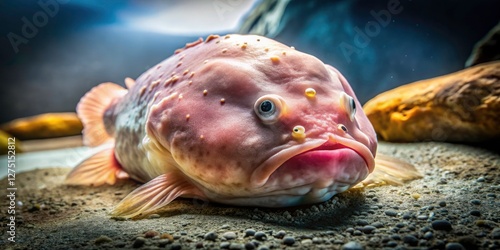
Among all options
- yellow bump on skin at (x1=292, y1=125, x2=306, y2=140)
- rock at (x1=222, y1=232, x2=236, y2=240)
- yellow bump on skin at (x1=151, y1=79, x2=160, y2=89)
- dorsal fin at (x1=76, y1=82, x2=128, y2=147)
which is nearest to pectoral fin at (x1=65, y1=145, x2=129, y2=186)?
dorsal fin at (x1=76, y1=82, x2=128, y2=147)

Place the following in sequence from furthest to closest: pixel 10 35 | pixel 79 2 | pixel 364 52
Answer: pixel 10 35
pixel 364 52
pixel 79 2

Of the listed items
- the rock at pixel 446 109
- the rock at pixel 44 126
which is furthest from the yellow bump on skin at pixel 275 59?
the rock at pixel 44 126

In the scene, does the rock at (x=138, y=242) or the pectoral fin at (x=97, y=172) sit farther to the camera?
the pectoral fin at (x=97, y=172)

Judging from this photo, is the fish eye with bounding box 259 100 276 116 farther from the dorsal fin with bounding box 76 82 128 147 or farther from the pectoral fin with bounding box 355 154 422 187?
the dorsal fin with bounding box 76 82 128 147

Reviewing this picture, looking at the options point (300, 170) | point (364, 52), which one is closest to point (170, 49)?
point (364, 52)

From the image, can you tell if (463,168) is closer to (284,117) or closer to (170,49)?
(284,117)

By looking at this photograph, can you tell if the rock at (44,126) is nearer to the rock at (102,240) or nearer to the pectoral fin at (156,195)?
the pectoral fin at (156,195)

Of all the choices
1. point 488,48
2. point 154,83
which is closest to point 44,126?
point 154,83

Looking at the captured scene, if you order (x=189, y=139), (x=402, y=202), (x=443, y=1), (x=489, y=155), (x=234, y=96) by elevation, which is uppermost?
(x=443, y=1)
